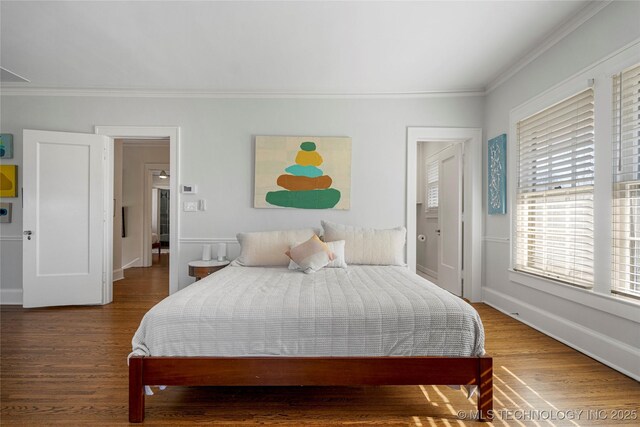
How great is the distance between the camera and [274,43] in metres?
2.81

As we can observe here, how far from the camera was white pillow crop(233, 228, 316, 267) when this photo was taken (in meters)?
3.11

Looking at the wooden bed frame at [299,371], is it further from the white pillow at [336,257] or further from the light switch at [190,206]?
the light switch at [190,206]

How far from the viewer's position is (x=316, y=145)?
3.78 m

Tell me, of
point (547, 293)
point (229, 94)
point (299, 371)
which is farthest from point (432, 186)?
point (299, 371)

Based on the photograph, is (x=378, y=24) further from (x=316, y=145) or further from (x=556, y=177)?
(x=556, y=177)

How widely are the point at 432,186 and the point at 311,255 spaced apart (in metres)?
3.19

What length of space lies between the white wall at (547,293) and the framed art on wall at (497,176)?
0.08m

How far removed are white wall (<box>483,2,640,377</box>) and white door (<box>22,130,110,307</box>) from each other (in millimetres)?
4594

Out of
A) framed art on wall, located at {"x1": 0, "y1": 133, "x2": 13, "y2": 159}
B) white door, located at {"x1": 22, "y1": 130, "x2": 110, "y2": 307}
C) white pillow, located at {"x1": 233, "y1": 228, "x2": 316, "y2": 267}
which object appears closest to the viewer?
white pillow, located at {"x1": 233, "y1": 228, "x2": 316, "y2": 267}

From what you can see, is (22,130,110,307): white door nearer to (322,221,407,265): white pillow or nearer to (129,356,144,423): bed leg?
(129,356,144,423): bed leg

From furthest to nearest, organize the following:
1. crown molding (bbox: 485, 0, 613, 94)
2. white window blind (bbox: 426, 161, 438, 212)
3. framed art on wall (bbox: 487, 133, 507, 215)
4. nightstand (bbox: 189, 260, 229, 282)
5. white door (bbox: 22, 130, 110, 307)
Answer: white window blind (bbox: 426, 161, 438, 212) < white door (bbox: 22, 130, 110, 307) < framed art on wall (bbox: 487, 133, 507, 215) < nightstand (bbox: 189, 260, 229, 282) < crown molding (bbox: 485, 0, 613, 94)

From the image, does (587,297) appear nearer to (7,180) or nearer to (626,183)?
(626,183)

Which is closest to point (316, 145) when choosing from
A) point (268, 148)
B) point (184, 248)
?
point (268, 148)

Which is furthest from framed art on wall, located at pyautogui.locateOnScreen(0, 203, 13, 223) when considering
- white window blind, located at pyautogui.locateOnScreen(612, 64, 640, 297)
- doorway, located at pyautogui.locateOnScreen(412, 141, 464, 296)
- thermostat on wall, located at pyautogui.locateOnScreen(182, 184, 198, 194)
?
white window blind, located at pyautogui.locateOnScreen(612, 64, 640, 297)
